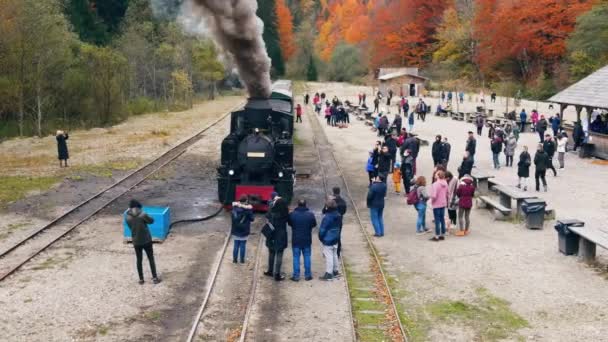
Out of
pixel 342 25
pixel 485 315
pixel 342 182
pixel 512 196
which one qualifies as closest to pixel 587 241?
pixel 512 196

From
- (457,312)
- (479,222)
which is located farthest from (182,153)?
(457,312)

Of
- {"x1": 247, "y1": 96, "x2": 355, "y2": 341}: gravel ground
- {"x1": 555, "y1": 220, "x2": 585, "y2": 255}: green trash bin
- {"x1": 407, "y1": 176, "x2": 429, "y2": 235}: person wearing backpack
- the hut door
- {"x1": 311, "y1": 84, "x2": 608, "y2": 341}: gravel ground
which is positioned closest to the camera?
{"x1": 247, "y1": 96, "x2": 355, "y2": 341}: gravel ground

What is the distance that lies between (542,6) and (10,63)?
45.4 m

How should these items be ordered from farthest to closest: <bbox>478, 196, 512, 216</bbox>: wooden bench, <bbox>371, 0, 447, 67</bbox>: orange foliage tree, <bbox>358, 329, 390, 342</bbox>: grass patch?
<bbox>371, 0, 447, 67</bbox>: orange foliage tree, <bbox>478, 196, 512, 216</bbox>: wooden bench, <bbox>358, 329, 390, 342</bbox>: grass patch

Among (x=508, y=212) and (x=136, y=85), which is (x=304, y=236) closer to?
(x=508, y=212)

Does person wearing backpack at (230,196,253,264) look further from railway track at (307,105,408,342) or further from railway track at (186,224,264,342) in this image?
railway track at (307,105,408,342)

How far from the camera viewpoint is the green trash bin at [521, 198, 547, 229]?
14875mm

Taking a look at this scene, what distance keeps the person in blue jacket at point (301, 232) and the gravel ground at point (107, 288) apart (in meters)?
1.70

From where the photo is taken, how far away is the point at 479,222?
15.9 meters

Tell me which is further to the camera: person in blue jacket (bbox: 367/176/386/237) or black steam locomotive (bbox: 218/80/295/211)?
black steam locomotive (bbox: 218/80/295/211)

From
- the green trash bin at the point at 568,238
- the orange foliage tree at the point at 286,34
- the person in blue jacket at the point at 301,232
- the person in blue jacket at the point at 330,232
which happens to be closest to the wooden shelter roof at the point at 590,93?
the green trash bin at the point at 568,238

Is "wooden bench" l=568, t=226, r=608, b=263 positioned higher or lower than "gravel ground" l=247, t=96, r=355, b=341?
higher

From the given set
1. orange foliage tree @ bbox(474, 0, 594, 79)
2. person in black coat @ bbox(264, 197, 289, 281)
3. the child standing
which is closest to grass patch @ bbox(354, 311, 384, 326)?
person in black coat @ bbox(264, 197, 289, 281)

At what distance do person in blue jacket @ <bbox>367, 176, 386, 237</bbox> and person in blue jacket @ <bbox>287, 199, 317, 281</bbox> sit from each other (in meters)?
3.02
